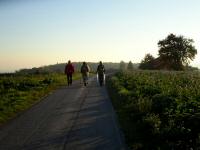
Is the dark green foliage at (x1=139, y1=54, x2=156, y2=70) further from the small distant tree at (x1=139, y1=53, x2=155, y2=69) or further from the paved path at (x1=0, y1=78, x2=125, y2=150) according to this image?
the paved path at (x1=0, y1=78, x2=125, y2=150)

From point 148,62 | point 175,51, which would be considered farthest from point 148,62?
point 175,51

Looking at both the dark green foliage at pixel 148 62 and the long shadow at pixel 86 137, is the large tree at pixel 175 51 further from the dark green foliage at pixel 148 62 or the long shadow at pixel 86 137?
the long shadow at pixel 86 137

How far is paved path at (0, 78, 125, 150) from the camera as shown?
13.5 m

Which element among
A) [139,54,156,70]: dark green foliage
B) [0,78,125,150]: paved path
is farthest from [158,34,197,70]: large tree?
[0,78,125,150]: paved path

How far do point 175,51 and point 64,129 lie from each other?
109 m

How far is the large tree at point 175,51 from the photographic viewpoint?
122812mm

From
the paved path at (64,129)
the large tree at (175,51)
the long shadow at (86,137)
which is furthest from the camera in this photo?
the large tree at (175,51)

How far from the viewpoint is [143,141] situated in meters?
13.8

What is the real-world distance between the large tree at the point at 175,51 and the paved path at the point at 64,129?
101 m

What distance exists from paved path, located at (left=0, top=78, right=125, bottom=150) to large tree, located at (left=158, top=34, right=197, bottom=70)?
101 metres

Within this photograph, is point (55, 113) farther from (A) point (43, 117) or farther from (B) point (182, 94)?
(B) point (182, 94)

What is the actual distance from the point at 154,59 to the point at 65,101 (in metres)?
111

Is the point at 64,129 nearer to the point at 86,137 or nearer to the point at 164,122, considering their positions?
the point at 86,137

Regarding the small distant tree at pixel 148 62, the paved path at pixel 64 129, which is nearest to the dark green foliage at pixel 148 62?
the small distant tree at pixel 148 62
